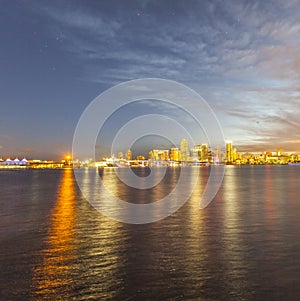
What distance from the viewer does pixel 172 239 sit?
17.0 m

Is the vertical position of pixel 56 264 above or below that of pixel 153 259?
above

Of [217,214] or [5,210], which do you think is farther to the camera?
[5,210]

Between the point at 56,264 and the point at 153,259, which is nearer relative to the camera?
the point at 56,264

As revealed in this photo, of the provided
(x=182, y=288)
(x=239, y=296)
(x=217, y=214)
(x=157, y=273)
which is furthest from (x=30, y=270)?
(x=217, y=214)

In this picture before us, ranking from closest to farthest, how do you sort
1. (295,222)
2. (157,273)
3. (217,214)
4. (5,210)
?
(157,273), (295,222), (217,214), (5,210)

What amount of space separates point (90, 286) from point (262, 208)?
22.7 m

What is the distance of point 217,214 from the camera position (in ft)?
83.7

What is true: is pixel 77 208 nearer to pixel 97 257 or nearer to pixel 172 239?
pixel 172 239

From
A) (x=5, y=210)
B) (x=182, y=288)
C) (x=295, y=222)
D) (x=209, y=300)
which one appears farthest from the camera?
(x=5, y=210)

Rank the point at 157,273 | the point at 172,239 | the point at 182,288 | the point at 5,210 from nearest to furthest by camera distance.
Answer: the point at 182,288 → the point at 157,273 → the point at 172,239 → the point at 5,210

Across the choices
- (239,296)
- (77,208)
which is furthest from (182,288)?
(77,208)

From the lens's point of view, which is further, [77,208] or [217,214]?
[77,208]

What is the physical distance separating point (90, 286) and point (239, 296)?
183 inches

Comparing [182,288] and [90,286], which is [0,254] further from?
[182,288]
